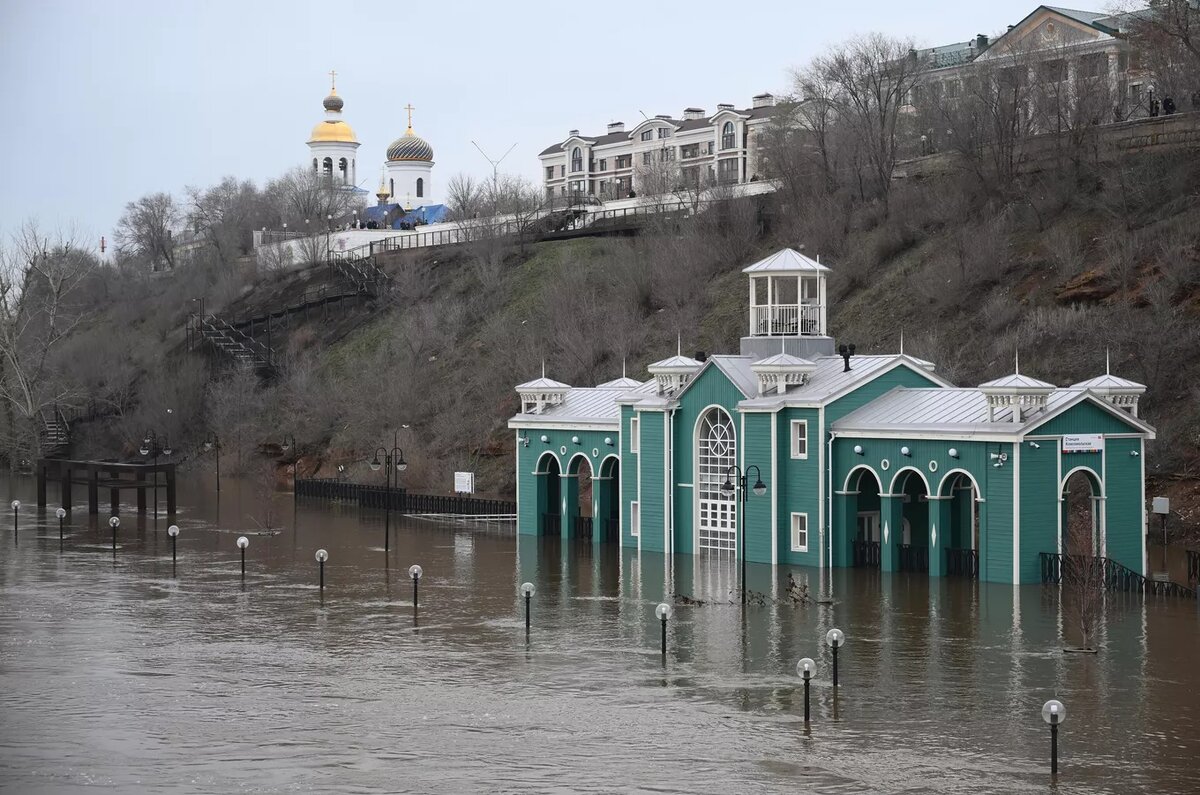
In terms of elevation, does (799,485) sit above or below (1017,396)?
below

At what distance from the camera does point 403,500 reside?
6562cm

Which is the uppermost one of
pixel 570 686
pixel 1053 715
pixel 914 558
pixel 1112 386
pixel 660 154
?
pixel 660 154

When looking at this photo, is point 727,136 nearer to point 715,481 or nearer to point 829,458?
point 715,481

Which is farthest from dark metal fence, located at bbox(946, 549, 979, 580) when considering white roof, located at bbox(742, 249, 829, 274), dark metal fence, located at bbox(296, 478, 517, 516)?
dark metal fence, located at bbox(296, 478, 517, 516)

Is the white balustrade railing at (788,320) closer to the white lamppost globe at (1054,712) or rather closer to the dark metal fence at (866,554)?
the dark metal fence at (866,554)

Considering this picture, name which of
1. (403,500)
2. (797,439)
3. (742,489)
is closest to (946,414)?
(797,439)

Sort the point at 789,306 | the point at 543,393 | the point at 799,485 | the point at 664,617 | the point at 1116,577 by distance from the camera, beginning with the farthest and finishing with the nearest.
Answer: the point at 543,393 → the point at 789,306 → the point at 799,485 → the point at 1116,577 → the point at 664,617

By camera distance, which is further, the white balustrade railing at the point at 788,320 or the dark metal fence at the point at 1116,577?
the white balustrade railing at the point at 788,320

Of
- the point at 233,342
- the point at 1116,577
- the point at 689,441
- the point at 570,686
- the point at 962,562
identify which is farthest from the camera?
the point at 233,342

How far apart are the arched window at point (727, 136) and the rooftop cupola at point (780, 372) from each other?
253ft

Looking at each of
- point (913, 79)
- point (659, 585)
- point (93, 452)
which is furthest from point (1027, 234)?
point (93, 452)

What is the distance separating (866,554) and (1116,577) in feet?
23.1

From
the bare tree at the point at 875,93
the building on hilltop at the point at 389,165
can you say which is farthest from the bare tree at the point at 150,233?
the bare tree at the point at 875,93

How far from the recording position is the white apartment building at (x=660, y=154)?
114750 millimetres
